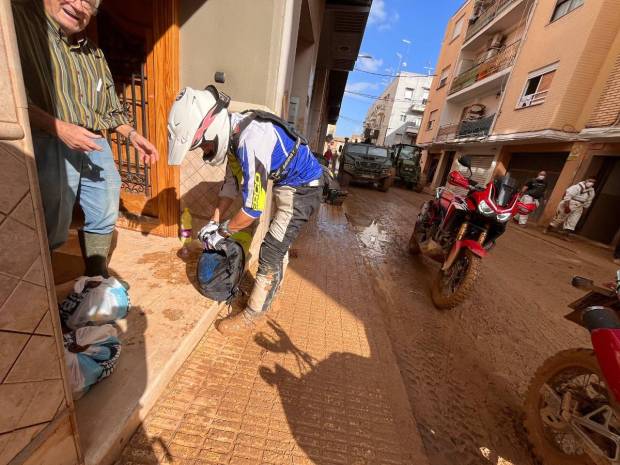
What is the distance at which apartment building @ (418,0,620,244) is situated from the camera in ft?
28.0

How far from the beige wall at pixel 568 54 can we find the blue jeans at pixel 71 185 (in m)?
13.2

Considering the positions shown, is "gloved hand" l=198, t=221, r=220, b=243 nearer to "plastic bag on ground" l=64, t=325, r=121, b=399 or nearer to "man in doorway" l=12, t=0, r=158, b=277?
"man in doorway" l=12, t=0, r=158, b=277

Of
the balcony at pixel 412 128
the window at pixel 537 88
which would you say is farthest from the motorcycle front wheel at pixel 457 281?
the balcony at pixel 412 128

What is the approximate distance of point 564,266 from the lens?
5461 mm

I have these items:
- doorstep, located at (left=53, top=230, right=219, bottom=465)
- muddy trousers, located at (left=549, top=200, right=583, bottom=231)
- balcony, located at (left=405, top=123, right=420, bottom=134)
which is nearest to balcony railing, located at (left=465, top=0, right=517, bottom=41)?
muddy trousers, located at (left=549, top=200, right=583, bottom=231)

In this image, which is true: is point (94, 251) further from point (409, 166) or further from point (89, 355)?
point (409, 166)

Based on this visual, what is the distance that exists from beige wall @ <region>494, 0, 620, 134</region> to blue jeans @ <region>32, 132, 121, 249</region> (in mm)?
13193

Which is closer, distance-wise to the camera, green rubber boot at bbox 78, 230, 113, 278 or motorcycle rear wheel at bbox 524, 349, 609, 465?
motorcycle rear wheel at bbox 524, 349, 609, 465

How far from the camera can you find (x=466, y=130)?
1559 cm

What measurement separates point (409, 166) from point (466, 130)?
451cm

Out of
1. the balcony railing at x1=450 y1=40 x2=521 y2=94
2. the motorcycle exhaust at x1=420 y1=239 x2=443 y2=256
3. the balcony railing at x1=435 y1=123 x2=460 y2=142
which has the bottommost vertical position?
the motorcycle exhaust at x1=420 y1=239 x2=443 y2=256

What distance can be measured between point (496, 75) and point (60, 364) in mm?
18249

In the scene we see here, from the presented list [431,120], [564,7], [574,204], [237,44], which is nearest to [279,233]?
[237,44]

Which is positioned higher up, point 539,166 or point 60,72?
point 539,166
